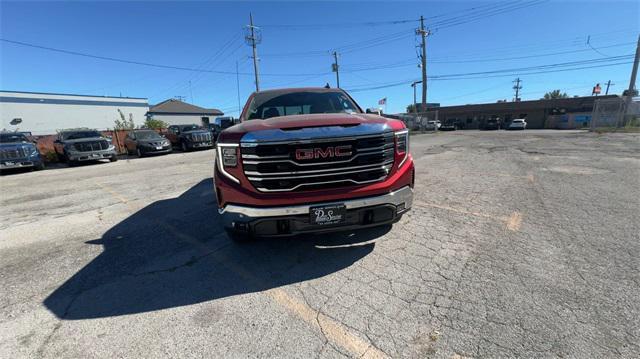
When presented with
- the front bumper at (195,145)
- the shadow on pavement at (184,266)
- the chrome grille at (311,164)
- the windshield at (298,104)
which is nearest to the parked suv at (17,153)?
the front bumper at (195,145)

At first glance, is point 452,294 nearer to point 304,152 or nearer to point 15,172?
point 304,152

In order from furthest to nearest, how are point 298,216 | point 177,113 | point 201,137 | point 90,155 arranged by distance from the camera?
point 177,113
point 201,137
point 90,155
point 298,216

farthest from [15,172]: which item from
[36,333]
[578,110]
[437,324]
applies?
[578,110]

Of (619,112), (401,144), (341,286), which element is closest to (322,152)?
(401,144)

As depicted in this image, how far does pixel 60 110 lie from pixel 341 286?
172 feet

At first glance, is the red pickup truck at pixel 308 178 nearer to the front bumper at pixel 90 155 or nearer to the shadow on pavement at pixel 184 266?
the shadow on pavement at pixel 184 266

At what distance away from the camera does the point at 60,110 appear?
39094 millimetres

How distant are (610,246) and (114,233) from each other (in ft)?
20.8

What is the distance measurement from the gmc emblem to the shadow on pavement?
1163mm

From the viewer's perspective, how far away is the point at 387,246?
3.33 meters

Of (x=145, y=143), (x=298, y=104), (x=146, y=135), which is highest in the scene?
(x=298, y=104)

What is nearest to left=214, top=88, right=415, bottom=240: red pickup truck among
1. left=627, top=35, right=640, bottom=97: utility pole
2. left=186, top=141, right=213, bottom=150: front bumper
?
left=186, top=141, right=213, bottom=150: front bumper

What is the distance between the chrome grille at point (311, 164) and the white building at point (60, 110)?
49.7 metres

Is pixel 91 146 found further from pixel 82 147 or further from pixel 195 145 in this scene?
pixel 195 145
